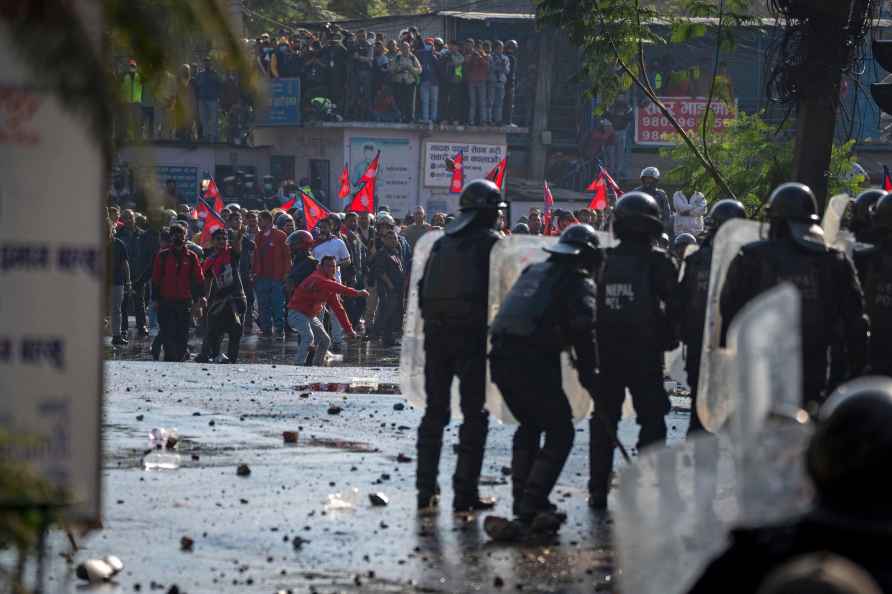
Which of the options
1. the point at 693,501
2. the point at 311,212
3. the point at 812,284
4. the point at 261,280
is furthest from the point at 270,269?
the point at 693,501

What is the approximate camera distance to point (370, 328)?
2547cm

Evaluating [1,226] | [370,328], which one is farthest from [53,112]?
[370,328]

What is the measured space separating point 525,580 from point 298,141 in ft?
97.2

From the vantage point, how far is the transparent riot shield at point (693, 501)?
2871 mm

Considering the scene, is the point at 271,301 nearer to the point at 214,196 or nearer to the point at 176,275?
the point at 176,275

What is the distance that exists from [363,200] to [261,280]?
5824 millimetres

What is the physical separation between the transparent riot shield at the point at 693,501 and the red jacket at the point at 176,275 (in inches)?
704

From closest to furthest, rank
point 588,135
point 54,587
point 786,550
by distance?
point 786,550 → point 54,587 → point 588,135

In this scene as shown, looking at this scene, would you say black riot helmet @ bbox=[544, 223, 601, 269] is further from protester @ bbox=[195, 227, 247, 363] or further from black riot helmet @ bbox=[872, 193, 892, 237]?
protester @ bbox=[195, 227, 247, 363]

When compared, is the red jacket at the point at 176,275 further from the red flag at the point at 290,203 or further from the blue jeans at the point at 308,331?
the red flag at the point at 290,203

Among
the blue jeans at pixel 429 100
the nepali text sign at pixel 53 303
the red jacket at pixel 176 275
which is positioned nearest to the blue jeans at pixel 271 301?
the red jacket at pixel 176 275

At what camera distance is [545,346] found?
924 centimetres

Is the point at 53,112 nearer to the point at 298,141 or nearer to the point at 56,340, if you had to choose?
the point at 56,340

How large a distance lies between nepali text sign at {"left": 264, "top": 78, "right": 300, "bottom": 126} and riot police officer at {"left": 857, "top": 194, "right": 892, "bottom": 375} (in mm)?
24850
